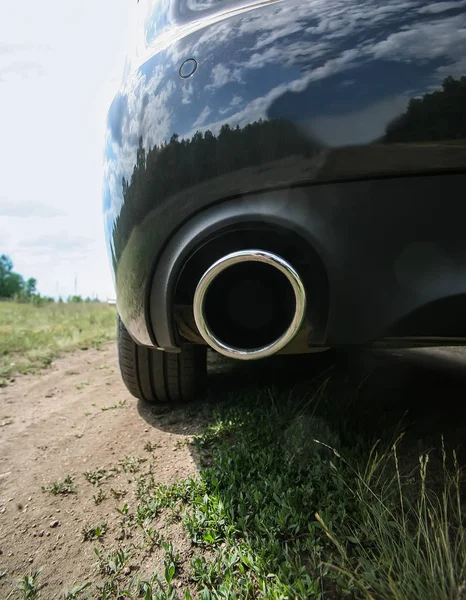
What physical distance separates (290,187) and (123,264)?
59cm

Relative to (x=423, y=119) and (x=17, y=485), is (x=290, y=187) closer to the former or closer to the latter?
(x=423, y=119)

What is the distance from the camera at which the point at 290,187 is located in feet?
3.68

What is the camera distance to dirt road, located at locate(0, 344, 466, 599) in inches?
54.4

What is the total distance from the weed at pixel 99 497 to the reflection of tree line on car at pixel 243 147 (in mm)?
863

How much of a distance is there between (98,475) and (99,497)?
0.51 feet

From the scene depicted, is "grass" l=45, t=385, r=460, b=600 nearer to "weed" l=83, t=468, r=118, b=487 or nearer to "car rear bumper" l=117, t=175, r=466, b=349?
"weed" l=83, t=468, r=118, b=487

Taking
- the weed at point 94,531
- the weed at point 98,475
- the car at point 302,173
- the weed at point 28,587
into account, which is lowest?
the weed at point 28,587

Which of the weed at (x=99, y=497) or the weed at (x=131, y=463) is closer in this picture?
the weed at (x=99, y=497)

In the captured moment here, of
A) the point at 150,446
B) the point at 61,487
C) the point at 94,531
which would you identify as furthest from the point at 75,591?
the point at 150,446

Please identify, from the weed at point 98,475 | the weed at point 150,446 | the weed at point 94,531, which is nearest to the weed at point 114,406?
the weed at point 150,446

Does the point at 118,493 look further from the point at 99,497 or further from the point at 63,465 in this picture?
the point at 63,465

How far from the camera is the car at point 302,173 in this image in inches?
40.6

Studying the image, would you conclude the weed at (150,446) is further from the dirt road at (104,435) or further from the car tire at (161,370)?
the car tire at (161,370)

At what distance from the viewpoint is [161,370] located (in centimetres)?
204
